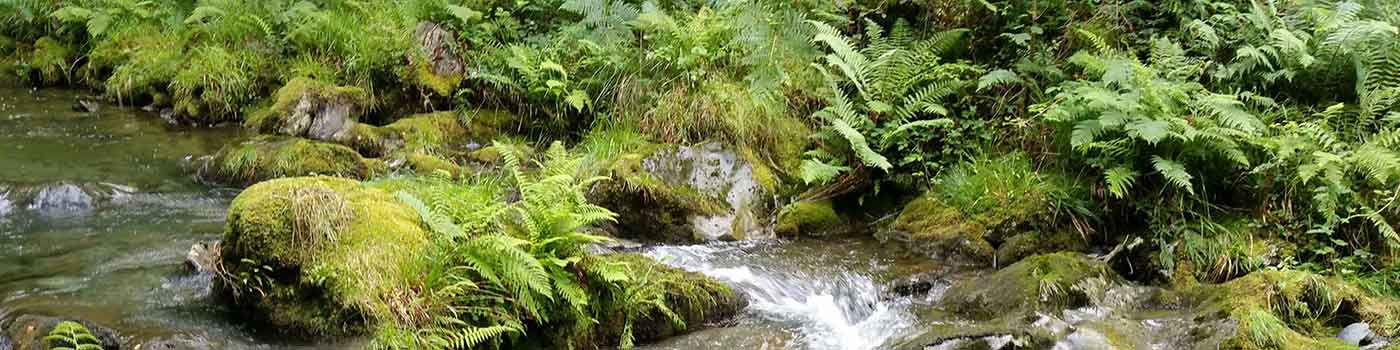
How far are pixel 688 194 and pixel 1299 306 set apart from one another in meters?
4.20

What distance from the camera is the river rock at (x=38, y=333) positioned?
4.90 metres

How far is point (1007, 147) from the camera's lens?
810 centimetres

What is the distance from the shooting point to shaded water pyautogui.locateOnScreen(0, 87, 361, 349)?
542 cm

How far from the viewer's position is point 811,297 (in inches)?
258

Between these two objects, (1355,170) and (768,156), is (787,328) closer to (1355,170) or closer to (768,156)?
(768,156)

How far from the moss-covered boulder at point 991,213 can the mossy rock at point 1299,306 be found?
136cm

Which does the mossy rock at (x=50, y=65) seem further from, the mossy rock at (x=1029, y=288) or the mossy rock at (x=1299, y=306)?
the mossy rock at (x=1299, y=306)

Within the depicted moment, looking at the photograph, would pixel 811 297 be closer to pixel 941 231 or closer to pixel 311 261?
pixel 941 231

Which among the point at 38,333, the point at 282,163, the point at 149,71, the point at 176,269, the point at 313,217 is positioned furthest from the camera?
the point at 149,71

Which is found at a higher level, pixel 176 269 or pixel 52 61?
pixel 176 269

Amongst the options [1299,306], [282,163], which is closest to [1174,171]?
[1299,306]

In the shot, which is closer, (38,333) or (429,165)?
(38,333)

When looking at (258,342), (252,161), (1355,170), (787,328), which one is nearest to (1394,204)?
(1355,170)

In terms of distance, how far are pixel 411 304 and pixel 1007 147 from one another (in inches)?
199
